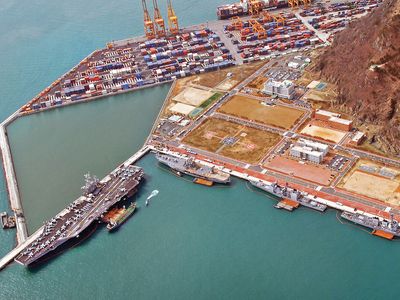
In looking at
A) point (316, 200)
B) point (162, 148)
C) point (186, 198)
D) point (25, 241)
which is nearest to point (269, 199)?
point (316, 200)

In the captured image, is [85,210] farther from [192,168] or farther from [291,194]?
[291,194]

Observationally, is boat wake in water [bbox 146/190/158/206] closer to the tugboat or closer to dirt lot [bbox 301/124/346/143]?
the tugboat

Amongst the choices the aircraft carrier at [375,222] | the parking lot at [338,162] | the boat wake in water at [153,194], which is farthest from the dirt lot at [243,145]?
the aircraft carrier at [375,222]

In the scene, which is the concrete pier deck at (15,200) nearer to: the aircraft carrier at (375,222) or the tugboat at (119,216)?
the tugboat at (119,216)

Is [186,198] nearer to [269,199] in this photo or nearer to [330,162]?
[269,199]

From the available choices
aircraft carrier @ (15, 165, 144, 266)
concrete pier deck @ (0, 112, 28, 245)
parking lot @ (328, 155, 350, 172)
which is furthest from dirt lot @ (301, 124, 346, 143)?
concrete pier deck @ (0, 112, 28, 245)

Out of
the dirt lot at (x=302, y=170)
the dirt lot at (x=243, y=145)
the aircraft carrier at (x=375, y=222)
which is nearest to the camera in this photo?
the aircraft carrier at (x=375, y=222)
